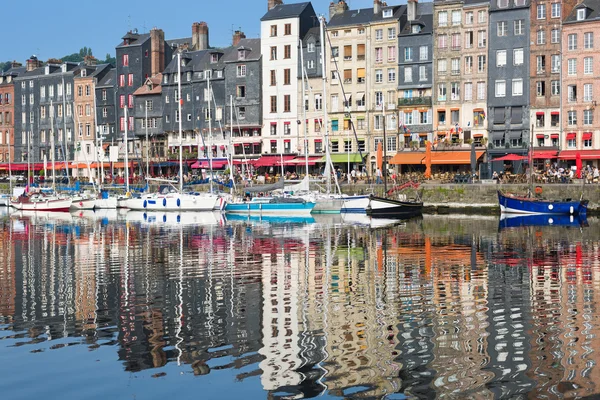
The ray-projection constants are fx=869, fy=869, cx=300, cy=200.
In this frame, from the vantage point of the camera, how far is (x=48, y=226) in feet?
171

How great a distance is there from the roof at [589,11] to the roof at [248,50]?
3080 cm

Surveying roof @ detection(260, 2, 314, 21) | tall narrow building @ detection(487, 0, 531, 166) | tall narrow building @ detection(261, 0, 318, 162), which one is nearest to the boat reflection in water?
tall narrow building @ detection(487, 0, 531, 166)

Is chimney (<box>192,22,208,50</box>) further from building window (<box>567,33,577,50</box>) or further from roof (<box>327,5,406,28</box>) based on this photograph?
building window (<box>567,33,577,50</box>)

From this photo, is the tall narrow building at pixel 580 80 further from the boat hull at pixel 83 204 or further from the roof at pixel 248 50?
the boat hull at pixel 83 204

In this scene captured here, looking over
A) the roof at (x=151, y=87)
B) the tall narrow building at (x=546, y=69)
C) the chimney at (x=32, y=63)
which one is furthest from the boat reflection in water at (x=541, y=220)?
the chimney at (x=32, y=63)

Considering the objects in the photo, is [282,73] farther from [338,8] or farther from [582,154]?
[582,154]

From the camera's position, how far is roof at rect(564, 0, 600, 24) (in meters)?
69.5

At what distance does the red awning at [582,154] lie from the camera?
67438 mm

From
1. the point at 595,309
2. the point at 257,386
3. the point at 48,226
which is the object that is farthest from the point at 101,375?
the point at 48,226

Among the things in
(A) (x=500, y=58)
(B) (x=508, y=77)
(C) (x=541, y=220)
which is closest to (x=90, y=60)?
(A) (x=500, y=58)

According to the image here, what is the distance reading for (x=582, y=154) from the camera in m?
68.2

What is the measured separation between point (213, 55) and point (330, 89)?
14.8 m

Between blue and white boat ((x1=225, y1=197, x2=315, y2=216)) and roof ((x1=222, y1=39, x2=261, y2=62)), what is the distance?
Result: 29.3m

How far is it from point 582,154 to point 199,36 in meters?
45.9
